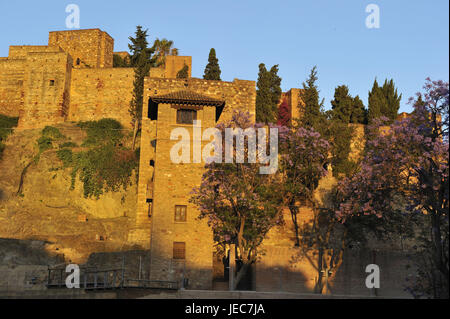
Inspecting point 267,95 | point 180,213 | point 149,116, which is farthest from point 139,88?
point 180,213

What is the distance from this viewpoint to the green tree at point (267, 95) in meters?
42.8

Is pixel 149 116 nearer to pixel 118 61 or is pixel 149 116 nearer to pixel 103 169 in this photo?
pixel 103 169

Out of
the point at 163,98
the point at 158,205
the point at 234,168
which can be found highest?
the point at 163,98

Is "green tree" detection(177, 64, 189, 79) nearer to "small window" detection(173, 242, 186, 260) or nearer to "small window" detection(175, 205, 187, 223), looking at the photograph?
"small window" detection(175, 205, 187, 223)

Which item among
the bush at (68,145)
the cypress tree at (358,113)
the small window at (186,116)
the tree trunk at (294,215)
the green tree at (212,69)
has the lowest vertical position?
the tree trunk at (294,215)

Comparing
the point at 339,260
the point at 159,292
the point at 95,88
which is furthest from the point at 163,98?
the point at 95,88

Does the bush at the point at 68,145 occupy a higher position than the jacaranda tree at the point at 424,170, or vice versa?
the bush at the point at 68,145

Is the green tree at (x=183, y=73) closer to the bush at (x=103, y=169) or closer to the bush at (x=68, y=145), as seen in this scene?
the bush at (x=103, y=169)

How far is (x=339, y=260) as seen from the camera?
94.1ft

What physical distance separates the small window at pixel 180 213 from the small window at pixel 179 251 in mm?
1280

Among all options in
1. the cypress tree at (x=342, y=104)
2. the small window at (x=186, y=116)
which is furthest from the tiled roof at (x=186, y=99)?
the cypress tree at (x=342, y=104)

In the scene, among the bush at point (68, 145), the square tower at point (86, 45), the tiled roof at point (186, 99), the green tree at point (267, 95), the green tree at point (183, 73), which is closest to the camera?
the tiled roof at point (186, 99)

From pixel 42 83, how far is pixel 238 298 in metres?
33.5
